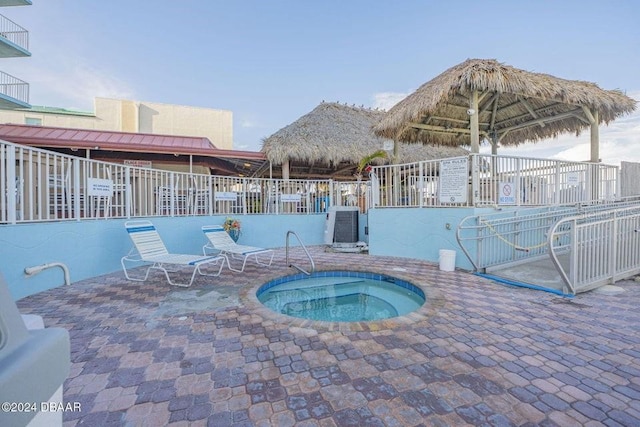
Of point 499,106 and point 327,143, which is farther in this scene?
point 327,143

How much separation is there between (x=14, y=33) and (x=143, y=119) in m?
7.90

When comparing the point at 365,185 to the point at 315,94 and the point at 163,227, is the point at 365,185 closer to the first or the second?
the point at 163,227

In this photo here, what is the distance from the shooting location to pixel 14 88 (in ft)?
44.2

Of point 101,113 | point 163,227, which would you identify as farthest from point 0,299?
point 101,113

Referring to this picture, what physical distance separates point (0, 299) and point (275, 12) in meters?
12.0

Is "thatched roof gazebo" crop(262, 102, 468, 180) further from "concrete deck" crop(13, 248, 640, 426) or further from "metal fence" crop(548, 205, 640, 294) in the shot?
"concrete deck" crop(13, 248, 640, 426)

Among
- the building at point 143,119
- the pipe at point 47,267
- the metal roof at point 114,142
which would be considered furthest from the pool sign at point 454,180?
the building at point 143,119

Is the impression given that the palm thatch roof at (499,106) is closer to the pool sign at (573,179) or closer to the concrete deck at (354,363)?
the pool sign at (573,179)

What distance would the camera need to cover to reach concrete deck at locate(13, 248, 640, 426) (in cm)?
183

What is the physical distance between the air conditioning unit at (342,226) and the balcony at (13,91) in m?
15.9

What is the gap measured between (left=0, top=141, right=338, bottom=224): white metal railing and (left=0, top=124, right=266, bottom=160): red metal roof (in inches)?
124

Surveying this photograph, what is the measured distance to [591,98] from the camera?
6766mm

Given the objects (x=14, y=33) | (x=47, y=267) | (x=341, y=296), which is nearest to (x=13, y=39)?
(x=14, y=33)

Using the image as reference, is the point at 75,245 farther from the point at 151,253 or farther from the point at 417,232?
the point at 417,232
